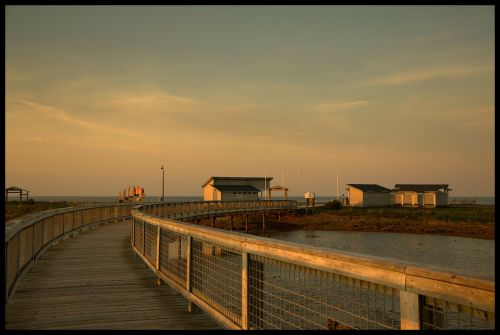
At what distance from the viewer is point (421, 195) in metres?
69.9

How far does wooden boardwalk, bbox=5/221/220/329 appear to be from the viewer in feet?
21.2

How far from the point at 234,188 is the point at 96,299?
2212 inches

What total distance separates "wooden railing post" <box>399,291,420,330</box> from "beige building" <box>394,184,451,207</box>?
70479 mm

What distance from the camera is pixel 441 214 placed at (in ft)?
171

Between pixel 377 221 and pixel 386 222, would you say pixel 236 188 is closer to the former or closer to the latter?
pixel 377 221

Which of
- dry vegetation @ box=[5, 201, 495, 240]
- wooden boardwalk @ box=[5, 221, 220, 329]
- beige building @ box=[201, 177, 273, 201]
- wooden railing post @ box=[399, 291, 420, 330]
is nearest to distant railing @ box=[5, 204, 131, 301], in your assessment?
wooden boardwalk @ box=[5, 221, 220, 329]

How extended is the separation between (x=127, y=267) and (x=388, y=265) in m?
9.13

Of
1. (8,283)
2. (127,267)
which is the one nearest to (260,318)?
(8,283)

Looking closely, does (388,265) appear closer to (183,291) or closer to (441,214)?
(183,291)

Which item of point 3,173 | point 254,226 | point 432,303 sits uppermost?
point 3,173

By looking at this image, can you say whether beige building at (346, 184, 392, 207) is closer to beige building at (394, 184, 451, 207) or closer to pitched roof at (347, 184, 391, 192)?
pitched roof at (347, 184, 391, 192)

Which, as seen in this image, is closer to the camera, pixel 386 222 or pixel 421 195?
pixel 386 222

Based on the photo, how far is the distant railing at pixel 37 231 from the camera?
24.8 feet

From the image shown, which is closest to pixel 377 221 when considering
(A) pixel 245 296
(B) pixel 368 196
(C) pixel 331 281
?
(B) pixel 368 196
